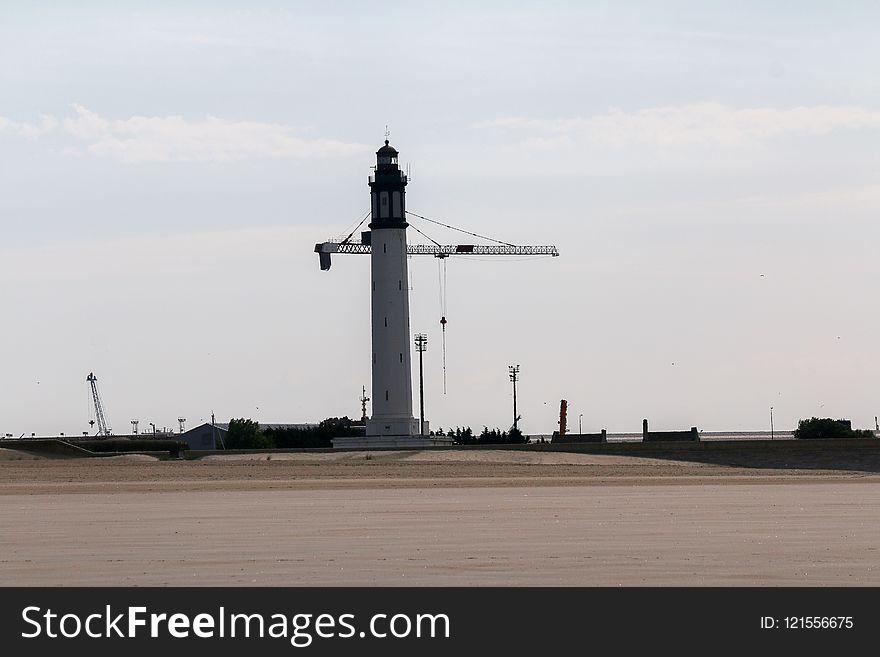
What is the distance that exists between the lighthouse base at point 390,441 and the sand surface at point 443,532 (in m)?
41.7

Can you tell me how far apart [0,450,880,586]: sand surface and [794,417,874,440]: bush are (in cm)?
5811

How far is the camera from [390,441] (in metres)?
98.9

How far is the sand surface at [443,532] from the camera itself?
20.0 metres

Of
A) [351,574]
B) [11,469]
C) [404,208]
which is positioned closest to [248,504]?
[351,574]

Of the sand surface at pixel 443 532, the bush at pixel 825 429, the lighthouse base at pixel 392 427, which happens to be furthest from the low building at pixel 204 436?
the sand surface at pixel 443 532

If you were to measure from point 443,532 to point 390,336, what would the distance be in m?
75.5

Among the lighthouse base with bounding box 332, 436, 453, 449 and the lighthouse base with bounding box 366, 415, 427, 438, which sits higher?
the lighthouse base with bounding box 366, 415, 427, 438

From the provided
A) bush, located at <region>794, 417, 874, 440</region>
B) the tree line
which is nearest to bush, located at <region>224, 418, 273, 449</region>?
the tree line

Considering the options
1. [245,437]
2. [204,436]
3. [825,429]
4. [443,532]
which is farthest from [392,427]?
[443,532]

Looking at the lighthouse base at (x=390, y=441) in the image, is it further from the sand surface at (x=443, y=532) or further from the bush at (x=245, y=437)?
the sand surface at (x=443, y=532)

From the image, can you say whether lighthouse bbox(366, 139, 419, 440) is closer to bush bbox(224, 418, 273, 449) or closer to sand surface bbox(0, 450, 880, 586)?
bush bbox(224, 418, 273, 449)

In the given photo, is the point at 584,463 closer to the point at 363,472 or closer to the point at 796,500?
the point at 363,472

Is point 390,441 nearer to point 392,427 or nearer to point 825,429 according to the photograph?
point 392,427

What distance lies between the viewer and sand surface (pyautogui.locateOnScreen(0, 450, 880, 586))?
19969 mm
